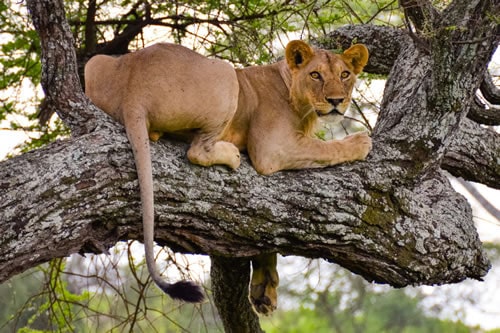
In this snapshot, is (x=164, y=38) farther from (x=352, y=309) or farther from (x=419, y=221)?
(x=352, y=309)

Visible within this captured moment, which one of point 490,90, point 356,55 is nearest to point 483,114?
point 490,90

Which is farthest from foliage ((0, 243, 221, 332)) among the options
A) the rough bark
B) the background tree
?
the background tree

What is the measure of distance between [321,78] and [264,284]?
1265 millimetres

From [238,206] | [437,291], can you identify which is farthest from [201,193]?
[437,291]

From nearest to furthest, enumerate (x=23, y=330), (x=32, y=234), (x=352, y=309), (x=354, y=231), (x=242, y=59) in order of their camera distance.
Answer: (x=32, y=234) < (x=354, y=231) < (x=242, y=59) < (x=23, y=330) < (x=352, y=309)

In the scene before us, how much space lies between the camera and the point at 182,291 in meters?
3.62

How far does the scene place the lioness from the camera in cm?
404

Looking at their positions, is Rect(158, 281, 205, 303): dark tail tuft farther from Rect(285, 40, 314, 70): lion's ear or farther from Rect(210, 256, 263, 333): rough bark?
Rect(285, 40, 314, 70): lion's ear

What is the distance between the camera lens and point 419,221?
14.7 feet

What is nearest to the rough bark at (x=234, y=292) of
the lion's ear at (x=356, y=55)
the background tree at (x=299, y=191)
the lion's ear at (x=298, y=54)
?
the background tree at (x=299, y=191)

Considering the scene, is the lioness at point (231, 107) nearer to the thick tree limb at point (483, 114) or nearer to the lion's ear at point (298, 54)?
the lion's ear at point (298, 54)

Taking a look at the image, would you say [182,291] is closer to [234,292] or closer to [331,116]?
[331,116]

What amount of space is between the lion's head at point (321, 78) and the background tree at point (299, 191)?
30cm

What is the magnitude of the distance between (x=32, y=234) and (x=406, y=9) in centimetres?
211
